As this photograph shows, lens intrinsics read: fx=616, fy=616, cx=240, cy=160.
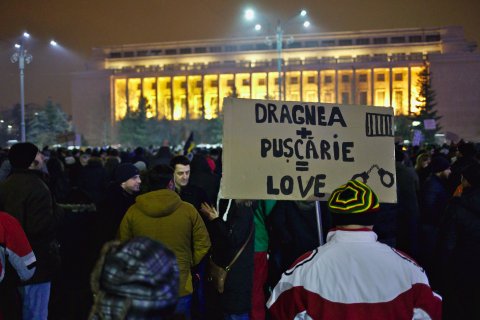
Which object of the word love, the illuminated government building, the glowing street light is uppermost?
the illuminated government building

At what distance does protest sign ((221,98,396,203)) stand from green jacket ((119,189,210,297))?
361mm

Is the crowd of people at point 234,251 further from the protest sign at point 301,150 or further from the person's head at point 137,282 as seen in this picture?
the protest sign at point 301,150

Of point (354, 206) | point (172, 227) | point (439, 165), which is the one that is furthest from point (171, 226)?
point (439, 165)

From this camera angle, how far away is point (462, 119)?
7031 centimetres

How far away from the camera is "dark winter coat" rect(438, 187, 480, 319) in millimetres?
4500

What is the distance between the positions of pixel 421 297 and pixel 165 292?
1.27 metres

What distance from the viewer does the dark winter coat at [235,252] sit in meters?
4.30

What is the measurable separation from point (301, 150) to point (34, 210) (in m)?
1.98

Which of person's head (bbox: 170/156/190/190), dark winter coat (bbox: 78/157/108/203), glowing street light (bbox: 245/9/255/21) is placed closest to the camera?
person's head (bbox: 170/156/190/190)

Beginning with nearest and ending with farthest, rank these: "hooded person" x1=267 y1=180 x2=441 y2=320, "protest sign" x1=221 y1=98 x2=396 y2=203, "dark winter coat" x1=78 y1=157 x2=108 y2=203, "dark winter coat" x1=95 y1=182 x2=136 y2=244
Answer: "hooded person" x1=267 y1=180 x2=441 y2=320
"protest sign" x1=221 y1=98 x2=396 y2=203
"dark winter coat" x1=95 y1=182 x2=136 y2=244
"dark winter coat" x1=78 y1=157 x2=108 y2=203

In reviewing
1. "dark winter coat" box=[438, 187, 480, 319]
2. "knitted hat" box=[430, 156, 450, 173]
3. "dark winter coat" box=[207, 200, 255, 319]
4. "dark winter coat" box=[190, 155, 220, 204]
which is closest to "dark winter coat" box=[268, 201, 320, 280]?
"dark winter coat" box=[207, 200, 255, 319]

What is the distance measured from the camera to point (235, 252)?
4.36 m

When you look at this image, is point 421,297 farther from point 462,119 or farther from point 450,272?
point 462,119

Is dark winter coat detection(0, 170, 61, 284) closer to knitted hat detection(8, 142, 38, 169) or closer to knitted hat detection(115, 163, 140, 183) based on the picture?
knitted hat detection(8, 142, 38, 169)
